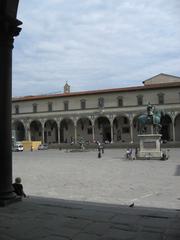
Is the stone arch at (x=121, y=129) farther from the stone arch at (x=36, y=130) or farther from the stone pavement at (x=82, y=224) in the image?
the stone pavement at (x=82, y=224)

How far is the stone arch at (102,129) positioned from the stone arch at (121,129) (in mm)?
1433

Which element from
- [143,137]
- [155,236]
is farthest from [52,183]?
[143,137]

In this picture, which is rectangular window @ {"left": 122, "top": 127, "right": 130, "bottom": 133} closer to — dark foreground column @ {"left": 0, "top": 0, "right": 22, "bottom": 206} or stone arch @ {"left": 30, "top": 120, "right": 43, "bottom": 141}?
stone arch @ {"left": 30, "top": 120, "right": 43, "bottom": 141}

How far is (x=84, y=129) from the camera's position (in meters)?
74.6

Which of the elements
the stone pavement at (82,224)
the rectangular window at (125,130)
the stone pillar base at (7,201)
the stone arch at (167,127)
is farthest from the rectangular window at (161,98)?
the stone pavement at (82,224)

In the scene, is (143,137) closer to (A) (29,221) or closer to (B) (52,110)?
(A) (29,221)

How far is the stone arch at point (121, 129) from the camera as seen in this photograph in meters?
71.0

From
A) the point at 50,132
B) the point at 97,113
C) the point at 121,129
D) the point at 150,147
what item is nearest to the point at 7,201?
the point at 150,147

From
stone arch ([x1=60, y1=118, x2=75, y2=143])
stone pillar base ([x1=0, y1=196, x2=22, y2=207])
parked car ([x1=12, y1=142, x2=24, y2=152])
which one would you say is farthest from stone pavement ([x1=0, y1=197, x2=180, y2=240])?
stone arch ([x1=60, y1=118, x2=75, y2=143])

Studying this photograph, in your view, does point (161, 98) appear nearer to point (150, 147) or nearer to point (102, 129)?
point (102, 129)

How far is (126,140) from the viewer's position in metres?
70.7

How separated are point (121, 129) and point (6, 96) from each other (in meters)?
65.8

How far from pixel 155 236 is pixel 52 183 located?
10.8 m

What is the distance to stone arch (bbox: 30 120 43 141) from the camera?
7800 centimetres
